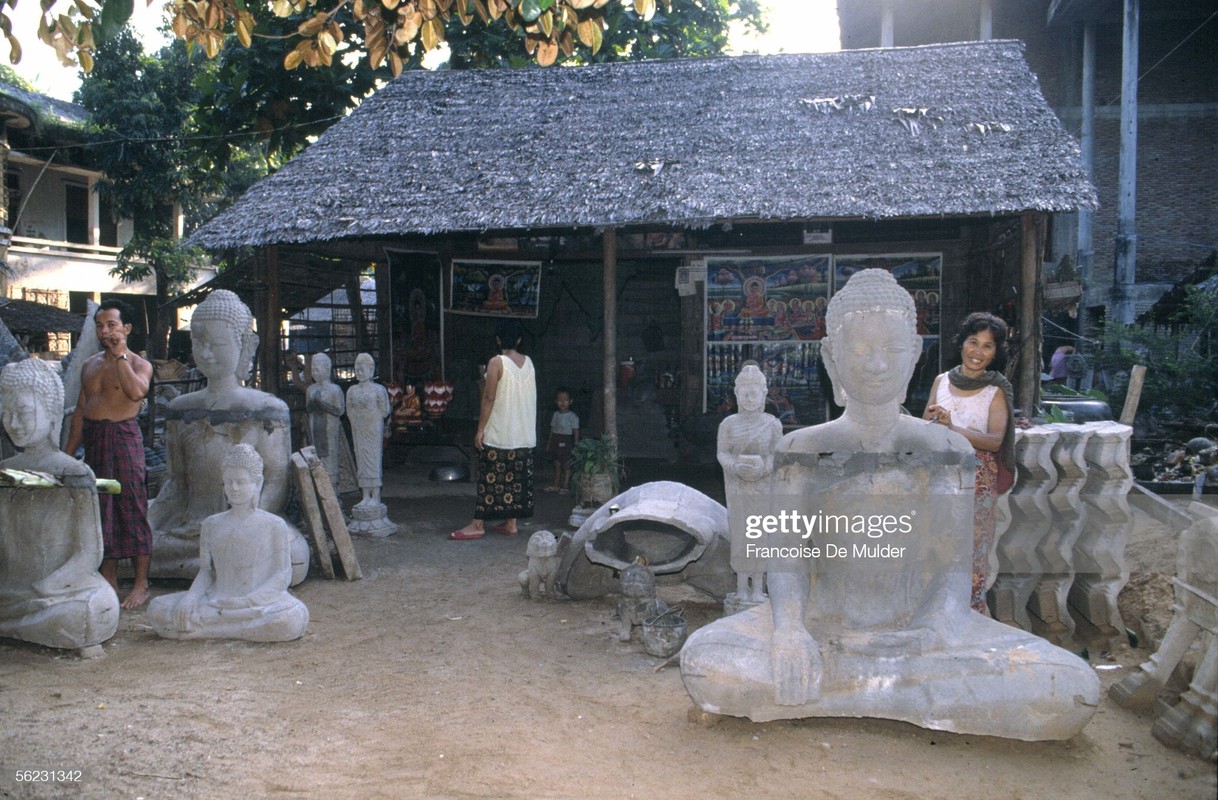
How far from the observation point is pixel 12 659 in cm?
470

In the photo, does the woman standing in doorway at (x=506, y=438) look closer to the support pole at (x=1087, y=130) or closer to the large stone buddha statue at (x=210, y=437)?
the large stone buddha statue at (x=210, y=437)

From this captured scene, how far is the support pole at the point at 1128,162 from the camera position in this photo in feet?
51.5

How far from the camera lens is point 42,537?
4.76m

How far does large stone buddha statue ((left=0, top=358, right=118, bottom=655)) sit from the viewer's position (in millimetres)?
4719

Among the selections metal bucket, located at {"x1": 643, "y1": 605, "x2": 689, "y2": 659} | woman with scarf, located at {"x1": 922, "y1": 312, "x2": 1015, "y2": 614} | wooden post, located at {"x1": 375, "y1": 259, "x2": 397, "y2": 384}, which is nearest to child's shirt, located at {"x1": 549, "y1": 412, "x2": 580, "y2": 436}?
wooden post, located at {"x1": 375, "y1": 259, "x2": 397, "y2": 384}

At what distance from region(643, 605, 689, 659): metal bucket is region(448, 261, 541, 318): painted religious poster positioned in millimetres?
6422

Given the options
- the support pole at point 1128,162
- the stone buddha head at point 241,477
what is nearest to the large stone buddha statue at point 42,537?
the stone buddha head at point 241,477

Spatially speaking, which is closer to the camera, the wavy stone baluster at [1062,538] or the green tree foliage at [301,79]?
the wavy stone baluster at [1062,538]

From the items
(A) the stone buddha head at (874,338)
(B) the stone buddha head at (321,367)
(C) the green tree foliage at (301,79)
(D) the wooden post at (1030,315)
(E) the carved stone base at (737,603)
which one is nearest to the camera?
(A) the stone buddha head at (874,338)

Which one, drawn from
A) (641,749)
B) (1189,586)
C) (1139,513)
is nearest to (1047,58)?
(1139,513)

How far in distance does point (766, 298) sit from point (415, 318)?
4491mm

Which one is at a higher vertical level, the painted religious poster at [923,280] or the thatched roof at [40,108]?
the thatched roof at [40,108]

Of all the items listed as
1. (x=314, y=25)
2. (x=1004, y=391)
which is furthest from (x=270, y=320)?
(x=1004, y=391)

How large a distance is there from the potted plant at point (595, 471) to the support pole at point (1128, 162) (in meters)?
12.0
